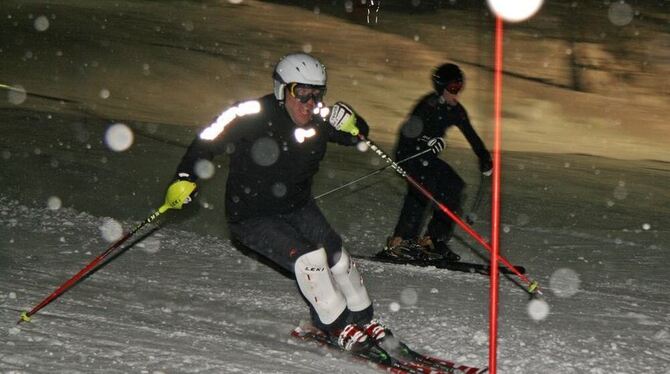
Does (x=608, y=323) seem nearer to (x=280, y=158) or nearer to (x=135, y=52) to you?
(x=280, y=158)

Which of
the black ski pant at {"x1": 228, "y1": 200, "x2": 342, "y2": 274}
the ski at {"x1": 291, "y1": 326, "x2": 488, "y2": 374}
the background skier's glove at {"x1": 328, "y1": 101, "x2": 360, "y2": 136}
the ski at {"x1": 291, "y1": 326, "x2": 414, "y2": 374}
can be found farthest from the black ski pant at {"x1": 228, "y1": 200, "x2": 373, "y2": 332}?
the background skier's glove at {"x1": 328, "y1": 101, "x2": 360, "y2": 136}

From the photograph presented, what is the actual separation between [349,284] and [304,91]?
1147mm

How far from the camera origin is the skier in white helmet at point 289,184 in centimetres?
479

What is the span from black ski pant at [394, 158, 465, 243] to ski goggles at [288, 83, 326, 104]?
8.76 ft

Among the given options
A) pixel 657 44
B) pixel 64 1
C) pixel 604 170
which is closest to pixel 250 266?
pixel 604 170

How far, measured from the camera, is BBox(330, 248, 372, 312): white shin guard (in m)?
5.06

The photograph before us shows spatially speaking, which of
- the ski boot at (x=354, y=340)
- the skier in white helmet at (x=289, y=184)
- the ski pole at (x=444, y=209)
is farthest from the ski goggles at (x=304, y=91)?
the ski boot at (x=354, y=340)

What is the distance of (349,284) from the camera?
5074 mm

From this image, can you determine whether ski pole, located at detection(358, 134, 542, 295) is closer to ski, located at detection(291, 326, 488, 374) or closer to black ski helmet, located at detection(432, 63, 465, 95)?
ski, located at detection(291, 326, 488, 374)

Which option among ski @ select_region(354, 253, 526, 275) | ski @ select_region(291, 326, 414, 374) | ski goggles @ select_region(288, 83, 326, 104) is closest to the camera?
ski @ select_region(291, 326, 414, 374)

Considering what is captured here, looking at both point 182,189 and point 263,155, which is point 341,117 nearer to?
point 263,155

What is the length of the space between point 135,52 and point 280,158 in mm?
18667

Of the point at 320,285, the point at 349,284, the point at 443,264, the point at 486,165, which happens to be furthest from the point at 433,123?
the point at 320,285

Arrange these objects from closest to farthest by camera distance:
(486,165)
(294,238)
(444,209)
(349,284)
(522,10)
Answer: (294,238) → (349,284) → (444,209) → (486,165) → (522,10)
